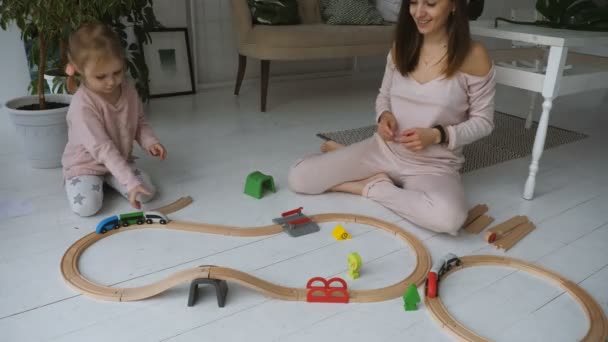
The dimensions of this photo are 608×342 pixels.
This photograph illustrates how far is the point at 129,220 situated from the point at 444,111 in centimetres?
88

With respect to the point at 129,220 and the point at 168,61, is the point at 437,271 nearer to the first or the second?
the point at 129,220

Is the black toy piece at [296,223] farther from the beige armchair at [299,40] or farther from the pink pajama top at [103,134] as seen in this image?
the beige armchair at [299,40]

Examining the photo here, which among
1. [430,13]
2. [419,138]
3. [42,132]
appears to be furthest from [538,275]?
[42,132]

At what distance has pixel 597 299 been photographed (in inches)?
42.0

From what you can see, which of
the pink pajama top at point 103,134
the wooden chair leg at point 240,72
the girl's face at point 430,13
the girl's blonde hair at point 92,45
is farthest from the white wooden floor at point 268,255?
the wooden chair leg at point 240,72

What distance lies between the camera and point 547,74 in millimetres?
1391

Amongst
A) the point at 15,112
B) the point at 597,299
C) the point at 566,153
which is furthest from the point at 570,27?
the point at 15,112

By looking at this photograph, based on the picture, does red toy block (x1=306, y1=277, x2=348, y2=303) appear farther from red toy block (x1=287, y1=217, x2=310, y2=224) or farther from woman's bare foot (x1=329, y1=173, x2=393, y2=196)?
woman's bare foot (x1=329, y1=173, x2=393, y2=196)

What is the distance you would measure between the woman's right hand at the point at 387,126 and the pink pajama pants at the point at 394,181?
8 cm

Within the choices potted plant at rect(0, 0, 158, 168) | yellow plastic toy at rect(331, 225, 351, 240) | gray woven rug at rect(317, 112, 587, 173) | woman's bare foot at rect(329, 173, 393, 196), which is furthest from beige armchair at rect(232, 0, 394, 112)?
yellow plastic toy at rect(331, 225, 351, 240)

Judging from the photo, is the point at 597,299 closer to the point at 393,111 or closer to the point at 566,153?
the point at 393,111

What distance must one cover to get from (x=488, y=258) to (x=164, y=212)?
2.75 feet

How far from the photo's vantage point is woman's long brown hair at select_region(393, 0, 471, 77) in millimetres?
1271

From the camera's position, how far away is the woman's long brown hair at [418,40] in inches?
50.1
